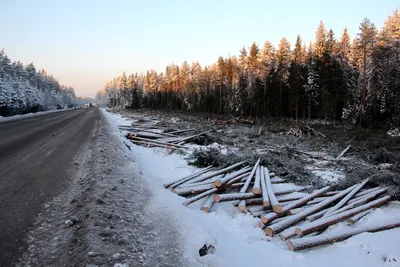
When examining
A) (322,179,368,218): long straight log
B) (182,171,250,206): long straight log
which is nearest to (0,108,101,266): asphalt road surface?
(182,171,250,206): long straight log

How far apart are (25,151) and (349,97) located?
4453 centimetres

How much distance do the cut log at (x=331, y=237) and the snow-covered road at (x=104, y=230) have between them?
213 centimetres

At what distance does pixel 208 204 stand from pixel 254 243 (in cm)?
177

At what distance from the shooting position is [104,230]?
445 cm

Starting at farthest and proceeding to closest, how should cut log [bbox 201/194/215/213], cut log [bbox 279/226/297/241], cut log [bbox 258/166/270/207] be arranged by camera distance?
cut log [bbox 201/194/215/213], cut log [bbox 258/166/270/207], cut log [bbox 279/226/297/241]

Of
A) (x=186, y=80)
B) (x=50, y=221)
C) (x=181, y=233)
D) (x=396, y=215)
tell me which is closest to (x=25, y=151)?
(x=50, y=221)

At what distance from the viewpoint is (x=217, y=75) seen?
224 ft

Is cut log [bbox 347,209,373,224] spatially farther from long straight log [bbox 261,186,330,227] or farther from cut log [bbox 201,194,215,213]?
cut log [bbox 201,194,215,213]

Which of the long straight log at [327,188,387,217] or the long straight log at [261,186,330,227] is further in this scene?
the long straight log at [327,188,387,217]

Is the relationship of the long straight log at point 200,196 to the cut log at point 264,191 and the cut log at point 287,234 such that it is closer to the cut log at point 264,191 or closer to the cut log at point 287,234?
the cut log at point 264,191

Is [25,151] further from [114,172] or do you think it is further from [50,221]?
[50,221]

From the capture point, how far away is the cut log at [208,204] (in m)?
6.50

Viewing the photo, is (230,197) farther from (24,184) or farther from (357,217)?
(24,184)

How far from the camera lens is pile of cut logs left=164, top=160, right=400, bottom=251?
5207 millimetres
